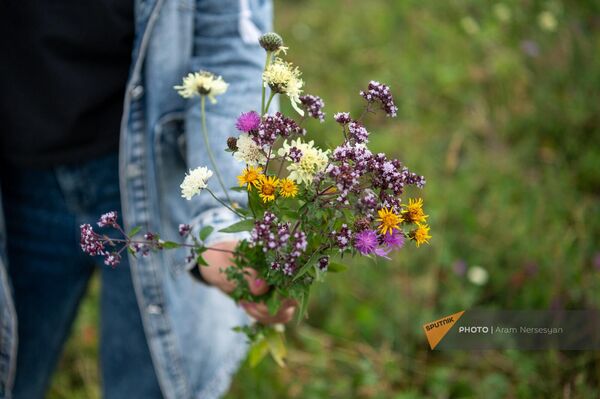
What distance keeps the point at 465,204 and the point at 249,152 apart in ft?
6.46

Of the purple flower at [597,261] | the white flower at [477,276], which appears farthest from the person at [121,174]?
the purple flower at [597,261]

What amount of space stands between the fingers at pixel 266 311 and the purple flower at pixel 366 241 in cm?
32

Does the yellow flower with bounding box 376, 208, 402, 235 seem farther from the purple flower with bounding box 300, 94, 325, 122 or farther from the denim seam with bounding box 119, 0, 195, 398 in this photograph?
the denim seam with bounding box 119, 0, 195, 398

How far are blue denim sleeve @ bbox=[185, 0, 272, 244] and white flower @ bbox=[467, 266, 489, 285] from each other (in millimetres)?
1348

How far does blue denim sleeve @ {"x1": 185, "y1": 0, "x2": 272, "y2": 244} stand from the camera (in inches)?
46.6

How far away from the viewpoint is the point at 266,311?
1.07 m

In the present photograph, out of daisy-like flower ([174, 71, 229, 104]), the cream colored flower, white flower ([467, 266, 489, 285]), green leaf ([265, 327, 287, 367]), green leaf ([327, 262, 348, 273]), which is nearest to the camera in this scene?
daisy-like flower ([174, 71, 229, 104])

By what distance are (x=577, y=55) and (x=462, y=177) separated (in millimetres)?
976

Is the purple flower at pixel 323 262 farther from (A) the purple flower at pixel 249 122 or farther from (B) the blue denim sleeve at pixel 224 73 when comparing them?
(B) the blue denim sleeve at pixel 224 73

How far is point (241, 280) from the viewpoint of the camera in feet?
3.26

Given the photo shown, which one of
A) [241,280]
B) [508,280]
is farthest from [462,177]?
[241,280]

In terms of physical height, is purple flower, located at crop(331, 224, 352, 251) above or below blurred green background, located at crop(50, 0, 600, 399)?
below

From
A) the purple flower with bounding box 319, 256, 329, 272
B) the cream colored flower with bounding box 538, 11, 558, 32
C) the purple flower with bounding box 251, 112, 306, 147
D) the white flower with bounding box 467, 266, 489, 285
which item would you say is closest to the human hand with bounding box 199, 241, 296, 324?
the purple flower with bounding box 319, 256, 329, 272

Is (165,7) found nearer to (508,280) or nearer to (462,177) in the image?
(508,280)
